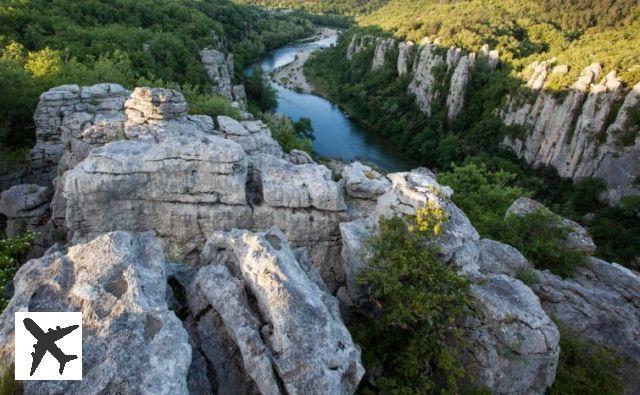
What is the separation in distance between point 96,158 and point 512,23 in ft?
325

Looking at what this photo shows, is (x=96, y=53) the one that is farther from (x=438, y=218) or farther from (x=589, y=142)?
(x=589, y=142)

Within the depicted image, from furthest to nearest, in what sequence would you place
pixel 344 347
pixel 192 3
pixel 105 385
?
pixel 192 3 < pixel 344 347 < pixel 105 385

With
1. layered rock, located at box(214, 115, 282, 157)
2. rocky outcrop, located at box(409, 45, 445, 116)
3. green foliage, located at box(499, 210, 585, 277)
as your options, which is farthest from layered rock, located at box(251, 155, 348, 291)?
rocky outcrop, located at box(409, 45, 445, 116)

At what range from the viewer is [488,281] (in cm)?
1177

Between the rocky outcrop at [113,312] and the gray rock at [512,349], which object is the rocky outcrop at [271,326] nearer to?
the rocky outcrop at [113,312]

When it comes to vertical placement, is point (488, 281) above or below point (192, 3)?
below

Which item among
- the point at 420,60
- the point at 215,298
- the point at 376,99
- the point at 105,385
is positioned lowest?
the point at 376,99

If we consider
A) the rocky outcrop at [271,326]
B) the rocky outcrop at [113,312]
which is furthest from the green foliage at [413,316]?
the rocky outcrop at [113,312]

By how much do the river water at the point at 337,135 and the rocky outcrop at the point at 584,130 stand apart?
1712 cm

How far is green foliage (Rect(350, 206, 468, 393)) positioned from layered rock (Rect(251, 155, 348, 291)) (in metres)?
3.15

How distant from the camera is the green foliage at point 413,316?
998 cm

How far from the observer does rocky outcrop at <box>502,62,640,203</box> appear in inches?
1640

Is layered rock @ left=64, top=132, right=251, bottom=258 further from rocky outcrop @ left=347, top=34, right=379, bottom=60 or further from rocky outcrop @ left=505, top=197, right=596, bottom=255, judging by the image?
rocky outcrop @ left=347, top=34, right=379, bottom=60

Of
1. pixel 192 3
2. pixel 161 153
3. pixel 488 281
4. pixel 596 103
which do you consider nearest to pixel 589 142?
pixel 596 103
